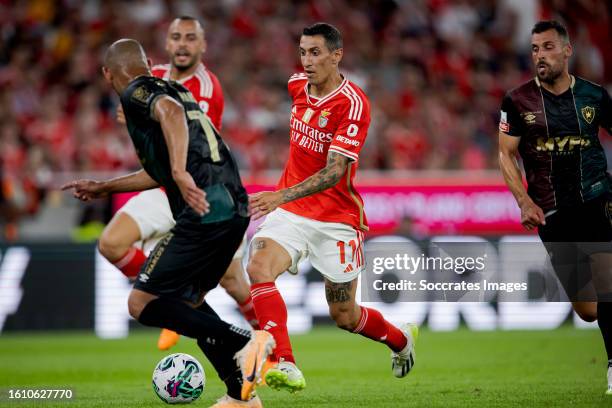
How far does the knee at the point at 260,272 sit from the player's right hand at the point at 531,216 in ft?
6.16

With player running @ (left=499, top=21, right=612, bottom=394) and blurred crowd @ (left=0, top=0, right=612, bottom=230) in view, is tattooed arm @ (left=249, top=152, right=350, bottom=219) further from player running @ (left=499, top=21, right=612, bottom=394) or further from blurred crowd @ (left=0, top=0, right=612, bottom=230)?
blurred crowd @ (left=0, top=0, right=612, bottom=230)

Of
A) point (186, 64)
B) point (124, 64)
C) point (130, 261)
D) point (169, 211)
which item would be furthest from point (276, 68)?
point (124, 64)

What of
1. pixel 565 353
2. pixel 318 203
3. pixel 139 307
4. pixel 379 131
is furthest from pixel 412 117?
pixel 139 307

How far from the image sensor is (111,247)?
8.91 metres

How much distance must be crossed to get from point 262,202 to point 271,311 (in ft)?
2.81

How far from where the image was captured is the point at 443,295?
28.5 ft

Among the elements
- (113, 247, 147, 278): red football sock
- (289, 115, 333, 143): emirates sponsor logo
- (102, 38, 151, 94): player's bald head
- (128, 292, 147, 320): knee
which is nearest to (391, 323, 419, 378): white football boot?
(289, 115, 333, 143): emirates sponsor logo

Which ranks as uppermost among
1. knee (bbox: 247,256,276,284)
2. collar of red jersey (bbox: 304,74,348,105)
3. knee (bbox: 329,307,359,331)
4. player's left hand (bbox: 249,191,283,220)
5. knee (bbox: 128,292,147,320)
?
collar of red jersey (bbox: 304,74,348,105)

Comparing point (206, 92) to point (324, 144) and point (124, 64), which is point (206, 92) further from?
point (124, 64)

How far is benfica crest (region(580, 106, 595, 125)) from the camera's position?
7.86 metres

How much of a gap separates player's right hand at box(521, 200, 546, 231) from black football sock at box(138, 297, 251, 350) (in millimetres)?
2413

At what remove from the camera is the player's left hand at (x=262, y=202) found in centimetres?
679

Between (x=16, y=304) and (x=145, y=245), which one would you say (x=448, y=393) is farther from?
(x=16, y=304)

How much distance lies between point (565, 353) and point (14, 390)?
5732 mm
